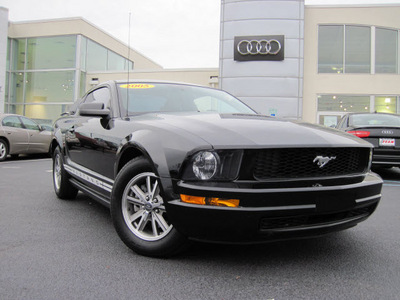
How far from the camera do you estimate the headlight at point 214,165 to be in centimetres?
209

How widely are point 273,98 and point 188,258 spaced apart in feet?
49.3

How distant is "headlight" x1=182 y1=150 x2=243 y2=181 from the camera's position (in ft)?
6.86

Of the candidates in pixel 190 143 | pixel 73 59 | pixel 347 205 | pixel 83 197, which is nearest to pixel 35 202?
pixel 83 197

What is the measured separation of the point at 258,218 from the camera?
205 cm

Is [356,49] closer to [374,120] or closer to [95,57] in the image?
[374,120]

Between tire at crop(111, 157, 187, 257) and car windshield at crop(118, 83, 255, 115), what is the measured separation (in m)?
0.85

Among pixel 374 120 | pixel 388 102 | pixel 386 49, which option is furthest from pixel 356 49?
pixel 374 120

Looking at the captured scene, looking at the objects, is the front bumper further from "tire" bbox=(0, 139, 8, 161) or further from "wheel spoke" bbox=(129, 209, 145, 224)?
"tire" bbox=(0, 139, 8, 161)

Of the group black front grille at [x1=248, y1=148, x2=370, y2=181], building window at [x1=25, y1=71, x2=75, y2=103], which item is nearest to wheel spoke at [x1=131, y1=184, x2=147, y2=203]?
black front grille at [x1=248, y1=148, x2=370, y2=181]

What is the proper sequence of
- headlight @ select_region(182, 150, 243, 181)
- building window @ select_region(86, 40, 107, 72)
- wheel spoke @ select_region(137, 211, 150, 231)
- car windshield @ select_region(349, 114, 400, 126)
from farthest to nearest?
building window @ select_region(86, 40, 107, 72), car windshield @ select_region(349, 114, 400, 126), wheel spoke @ select_region(137, 211, 150, 231), headlight @ select_region(182, 150, 243, 181)

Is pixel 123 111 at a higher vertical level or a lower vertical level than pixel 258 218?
higher

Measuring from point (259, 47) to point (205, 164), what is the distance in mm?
15565

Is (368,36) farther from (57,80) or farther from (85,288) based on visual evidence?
(85,288)

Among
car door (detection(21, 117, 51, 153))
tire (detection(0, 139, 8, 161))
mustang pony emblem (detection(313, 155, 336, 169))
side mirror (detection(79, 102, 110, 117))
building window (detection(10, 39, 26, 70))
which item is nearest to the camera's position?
mustang pony emblem (detection(313, 155, 336, 169))
